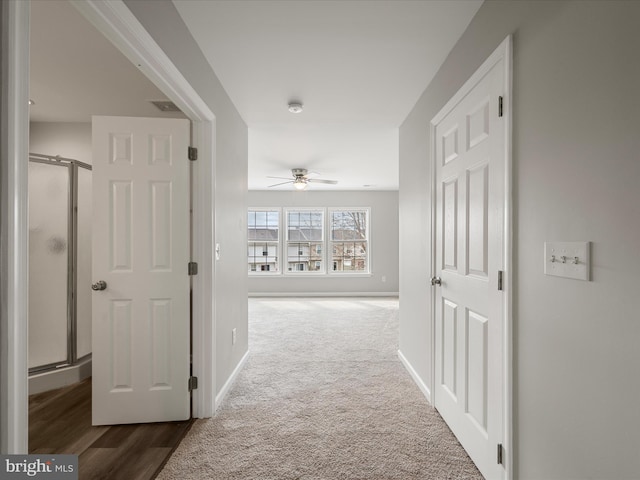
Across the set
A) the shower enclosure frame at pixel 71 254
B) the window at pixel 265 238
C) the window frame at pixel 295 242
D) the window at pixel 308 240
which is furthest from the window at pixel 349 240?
the shower enclosure frame at pixel 71 254

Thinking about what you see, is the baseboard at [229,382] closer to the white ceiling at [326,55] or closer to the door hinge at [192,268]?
the door hinge at [192,268]

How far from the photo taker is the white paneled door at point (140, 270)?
7.91 ft

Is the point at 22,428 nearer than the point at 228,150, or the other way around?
the point at 22,428

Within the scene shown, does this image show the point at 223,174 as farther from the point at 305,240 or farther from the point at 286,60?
the point at 305,240

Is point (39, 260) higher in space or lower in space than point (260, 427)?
higher

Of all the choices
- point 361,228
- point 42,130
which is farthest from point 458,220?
point 361,228

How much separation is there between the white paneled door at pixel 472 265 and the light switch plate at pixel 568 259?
32cm

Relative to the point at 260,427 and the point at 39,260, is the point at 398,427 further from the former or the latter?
the point at 39,260

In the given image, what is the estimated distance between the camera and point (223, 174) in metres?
2.87

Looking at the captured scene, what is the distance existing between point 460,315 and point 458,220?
0.58 meters

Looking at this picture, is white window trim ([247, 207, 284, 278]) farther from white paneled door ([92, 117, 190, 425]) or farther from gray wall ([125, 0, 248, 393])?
white paneled door ([92, 117, 190, 425])

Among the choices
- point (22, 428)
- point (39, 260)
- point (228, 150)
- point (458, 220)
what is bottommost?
point (22, 428)

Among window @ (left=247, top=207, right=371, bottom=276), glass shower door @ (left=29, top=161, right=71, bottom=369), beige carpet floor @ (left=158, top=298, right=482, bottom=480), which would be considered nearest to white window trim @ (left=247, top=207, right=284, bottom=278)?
window @ (left=247, top=207, right=371, bottom=276)

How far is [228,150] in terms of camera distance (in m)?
3.04
